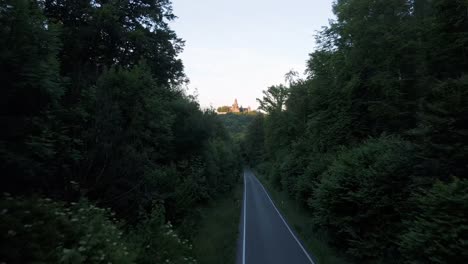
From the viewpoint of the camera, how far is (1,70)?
768 cm

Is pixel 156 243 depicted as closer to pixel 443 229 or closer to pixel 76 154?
pixel 76 154

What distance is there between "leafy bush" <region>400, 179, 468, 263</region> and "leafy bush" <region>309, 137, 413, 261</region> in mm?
2862

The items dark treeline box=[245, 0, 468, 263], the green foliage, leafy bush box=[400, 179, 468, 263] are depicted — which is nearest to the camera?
leafy bush box=[400, 179, 468, 263]

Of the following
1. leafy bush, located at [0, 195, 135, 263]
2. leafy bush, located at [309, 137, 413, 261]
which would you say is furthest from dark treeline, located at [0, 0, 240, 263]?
leafy bush, located at [309, 137, 413, 261]

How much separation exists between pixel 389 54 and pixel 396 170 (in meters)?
10.1

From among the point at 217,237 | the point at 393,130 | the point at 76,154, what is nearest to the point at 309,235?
the point at 217,237

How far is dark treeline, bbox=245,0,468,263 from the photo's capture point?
8758 mm

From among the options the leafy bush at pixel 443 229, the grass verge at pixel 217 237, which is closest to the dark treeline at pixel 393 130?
the leafy bush at pixel 443 229

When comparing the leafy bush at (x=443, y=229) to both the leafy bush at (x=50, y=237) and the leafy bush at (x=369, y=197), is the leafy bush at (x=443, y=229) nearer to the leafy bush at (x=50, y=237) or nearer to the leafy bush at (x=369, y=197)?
the leafy bush at (x=369, y=197)

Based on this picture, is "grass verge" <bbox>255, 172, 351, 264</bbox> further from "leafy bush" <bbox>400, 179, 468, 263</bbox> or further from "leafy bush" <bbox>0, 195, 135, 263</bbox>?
"leafy bush" <bbox>0, 195, 135, 263</bbox>

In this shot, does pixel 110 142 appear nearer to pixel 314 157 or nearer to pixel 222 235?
pixel 222 235

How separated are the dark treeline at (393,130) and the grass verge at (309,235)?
0.65 m

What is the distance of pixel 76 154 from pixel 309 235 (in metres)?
13.7

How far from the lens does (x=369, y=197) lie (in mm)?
12688
